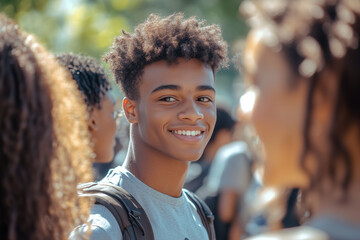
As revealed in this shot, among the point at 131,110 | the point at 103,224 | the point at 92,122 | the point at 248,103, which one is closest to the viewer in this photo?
the point at 248,103

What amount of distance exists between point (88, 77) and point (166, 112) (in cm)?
87

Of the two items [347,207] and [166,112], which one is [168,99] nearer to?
[166,112]

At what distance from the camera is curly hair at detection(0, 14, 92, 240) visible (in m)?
1.64

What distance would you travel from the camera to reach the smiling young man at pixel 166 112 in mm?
3078

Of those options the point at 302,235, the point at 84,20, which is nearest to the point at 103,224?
the point at 302,235

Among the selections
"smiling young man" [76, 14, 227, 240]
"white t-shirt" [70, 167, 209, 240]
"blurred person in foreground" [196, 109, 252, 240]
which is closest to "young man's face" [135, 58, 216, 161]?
"smiling young man" [76, 14, 227, 240]

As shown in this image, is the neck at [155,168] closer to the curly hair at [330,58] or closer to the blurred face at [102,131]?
the blurred face at [102,131]

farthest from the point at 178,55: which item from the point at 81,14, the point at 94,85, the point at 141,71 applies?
the point at 81,14

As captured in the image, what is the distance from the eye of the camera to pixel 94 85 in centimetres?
375

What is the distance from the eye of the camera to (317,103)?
146cm

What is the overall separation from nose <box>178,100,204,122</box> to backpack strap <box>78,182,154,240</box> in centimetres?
55

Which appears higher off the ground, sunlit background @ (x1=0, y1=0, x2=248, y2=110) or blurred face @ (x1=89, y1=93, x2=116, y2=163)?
sunlit background @ (x1=0, y1=0, x2=248, y2=110)

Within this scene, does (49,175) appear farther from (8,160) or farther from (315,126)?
(315,126)

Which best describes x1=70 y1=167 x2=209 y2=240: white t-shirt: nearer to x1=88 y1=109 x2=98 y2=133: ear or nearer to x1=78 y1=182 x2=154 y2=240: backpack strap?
x1=78 y1=182 x2=154 y2=240: backpack strap
